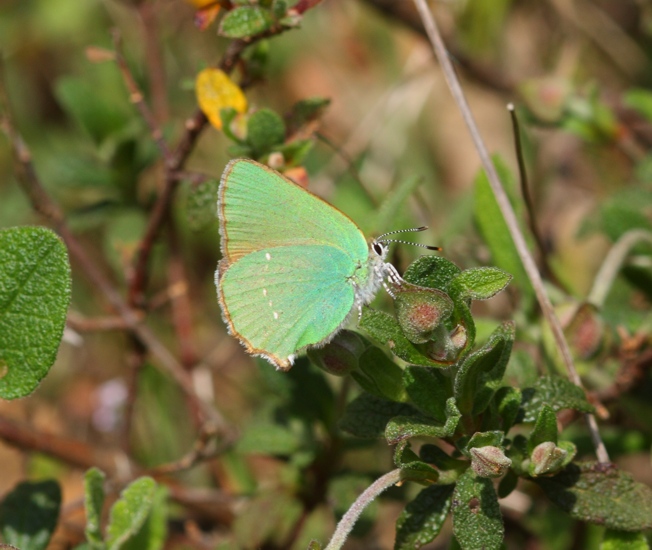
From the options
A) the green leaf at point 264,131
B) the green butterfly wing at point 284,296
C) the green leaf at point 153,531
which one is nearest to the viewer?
the green butterfly wing at point 284,296

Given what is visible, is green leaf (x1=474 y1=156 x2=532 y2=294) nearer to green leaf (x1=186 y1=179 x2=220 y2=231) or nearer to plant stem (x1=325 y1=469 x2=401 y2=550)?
green leaf (x1=186 y1=179 x2=220 y2=231)

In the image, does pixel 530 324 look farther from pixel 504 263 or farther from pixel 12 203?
pixel 12 203

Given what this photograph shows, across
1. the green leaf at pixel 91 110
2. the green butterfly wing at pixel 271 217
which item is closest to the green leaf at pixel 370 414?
the green butterfly wing at pixel 271 217

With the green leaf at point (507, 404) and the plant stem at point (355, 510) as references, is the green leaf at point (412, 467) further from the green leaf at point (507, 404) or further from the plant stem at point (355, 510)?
the green leaf at point (507, 404)

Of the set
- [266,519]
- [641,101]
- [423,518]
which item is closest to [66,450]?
[266,519]

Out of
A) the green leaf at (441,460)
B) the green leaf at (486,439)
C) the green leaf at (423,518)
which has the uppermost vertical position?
the green leaf at (486,439)

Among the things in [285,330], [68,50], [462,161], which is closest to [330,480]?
[285,330]

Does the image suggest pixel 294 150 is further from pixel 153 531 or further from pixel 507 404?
pixel 153 531
